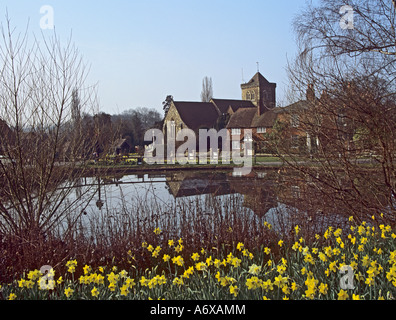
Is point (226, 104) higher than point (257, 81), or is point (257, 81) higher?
point (257, 81)

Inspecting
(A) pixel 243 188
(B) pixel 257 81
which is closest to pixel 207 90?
(B) pixel 257 81

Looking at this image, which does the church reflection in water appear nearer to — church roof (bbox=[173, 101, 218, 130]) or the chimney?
the chimney

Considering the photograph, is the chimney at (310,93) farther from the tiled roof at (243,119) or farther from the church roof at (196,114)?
the church roof at (196,114)

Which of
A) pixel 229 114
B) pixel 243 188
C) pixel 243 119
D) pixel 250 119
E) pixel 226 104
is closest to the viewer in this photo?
pixel 243 188

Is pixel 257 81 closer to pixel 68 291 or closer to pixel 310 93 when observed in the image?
pixel 310 93

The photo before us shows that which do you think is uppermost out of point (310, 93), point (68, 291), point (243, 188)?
point (310, 93)

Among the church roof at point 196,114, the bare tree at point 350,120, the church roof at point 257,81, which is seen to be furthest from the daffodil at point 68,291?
the church roof at point 257,81

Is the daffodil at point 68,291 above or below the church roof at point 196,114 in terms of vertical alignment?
below

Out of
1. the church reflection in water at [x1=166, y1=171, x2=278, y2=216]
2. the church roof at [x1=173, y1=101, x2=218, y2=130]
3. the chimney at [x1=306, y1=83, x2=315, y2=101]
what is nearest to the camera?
the chimney at [x1=306, y1=83, x2=315, y2=101]

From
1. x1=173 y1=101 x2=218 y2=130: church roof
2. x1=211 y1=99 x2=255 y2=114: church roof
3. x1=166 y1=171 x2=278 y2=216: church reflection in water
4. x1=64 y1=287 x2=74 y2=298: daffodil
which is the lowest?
x1=64 y1=287 x2=74 y2=298: daffodil

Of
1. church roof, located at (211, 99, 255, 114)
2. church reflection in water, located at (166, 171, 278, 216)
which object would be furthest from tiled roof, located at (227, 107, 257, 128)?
church reflection in water, located at (166, 171, 278, 216)

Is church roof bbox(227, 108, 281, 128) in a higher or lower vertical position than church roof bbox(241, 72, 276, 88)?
lower

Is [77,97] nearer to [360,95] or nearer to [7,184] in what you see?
[7,184]

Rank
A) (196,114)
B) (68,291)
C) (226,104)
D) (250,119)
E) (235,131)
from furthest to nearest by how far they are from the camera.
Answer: (226,104), (196,114), (235,131), (250,119), (68,291)
